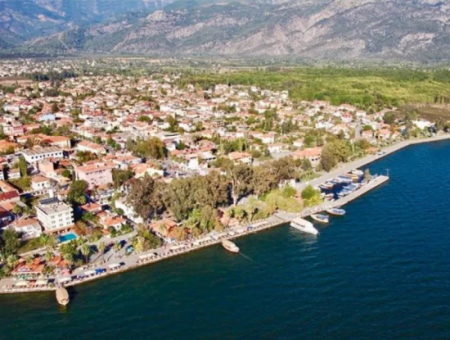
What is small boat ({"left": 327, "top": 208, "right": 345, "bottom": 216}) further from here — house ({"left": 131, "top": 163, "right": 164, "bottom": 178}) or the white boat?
house ({"left": 131, "top": 163, "right": 164, "bottom": 178})

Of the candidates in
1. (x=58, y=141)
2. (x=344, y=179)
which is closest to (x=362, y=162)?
(x=344, y=179)

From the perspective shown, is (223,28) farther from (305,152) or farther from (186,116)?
(305,152)

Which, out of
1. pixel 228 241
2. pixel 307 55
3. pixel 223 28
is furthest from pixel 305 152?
pixel 223 28

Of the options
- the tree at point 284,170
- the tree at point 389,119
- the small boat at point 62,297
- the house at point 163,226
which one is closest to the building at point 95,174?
the house at point 163,226

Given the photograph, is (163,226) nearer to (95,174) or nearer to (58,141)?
(95,174)

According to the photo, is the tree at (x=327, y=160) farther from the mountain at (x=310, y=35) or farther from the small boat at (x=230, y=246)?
the mountain at (x=310, y=35)
